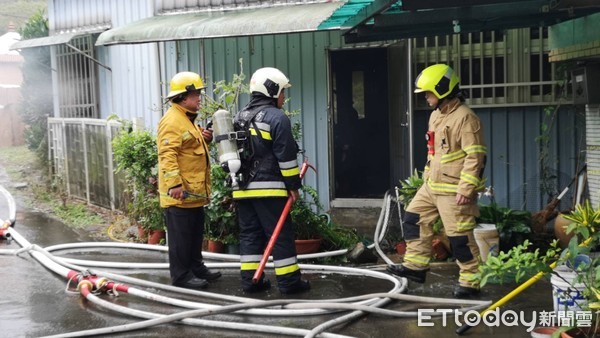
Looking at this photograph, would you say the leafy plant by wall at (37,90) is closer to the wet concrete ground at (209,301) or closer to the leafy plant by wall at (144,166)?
the leafy plant by wall at (144,166)

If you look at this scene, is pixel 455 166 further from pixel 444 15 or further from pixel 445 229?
pixel 444 15

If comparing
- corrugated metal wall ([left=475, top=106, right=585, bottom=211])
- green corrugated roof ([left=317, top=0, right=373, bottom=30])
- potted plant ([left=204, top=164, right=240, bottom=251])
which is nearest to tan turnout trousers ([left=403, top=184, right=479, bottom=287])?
green corrugated roof ([left=317, top=0, right=373, bottom=30])

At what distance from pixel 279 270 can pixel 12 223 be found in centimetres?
510

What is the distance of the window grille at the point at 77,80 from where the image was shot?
1375 cm

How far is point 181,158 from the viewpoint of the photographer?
22.5 feet

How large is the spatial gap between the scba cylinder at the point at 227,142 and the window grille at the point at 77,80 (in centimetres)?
755

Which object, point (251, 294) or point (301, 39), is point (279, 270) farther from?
point (301, 39)

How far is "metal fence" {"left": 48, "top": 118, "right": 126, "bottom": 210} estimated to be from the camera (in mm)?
11523

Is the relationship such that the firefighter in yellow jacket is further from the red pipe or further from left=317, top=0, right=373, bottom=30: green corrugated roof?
the red pipe

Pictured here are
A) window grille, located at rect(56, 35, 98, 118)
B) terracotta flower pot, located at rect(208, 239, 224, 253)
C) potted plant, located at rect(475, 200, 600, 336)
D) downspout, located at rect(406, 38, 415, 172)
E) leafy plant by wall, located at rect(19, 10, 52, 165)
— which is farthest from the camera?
leafy plant by wall, located at rect(19, 10, 52, 165)

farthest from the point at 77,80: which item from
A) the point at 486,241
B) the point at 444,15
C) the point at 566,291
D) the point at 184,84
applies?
the point at 566,291

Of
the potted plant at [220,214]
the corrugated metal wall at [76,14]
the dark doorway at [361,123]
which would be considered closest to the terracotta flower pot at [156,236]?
the potted plant at [220,214]

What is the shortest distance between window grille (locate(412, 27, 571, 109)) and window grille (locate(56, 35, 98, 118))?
6.84 m

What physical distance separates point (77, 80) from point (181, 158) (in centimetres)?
822
